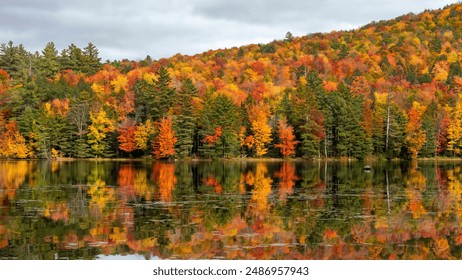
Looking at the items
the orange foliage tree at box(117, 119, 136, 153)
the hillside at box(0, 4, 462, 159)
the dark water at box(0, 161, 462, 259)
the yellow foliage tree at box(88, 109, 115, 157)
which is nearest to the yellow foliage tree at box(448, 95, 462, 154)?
the hillside at box(0, 4, 462, 159)

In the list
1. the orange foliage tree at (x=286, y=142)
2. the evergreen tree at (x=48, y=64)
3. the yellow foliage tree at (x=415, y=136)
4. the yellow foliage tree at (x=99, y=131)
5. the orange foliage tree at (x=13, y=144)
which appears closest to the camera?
the orange foliage tree at (x=286, y=142)

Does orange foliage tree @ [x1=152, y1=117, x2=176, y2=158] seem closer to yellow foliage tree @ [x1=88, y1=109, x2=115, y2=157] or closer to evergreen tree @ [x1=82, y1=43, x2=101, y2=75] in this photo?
yellow foliage tree @ [x1=88, y1=109, x2=115, y2=157]

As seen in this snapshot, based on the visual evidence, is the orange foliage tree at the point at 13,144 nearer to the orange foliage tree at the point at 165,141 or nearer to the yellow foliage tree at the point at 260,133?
the orange foliage tree at the point at 165,141

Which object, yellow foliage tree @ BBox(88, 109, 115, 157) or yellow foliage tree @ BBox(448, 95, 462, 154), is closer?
yellow foliage tree @ BBox(88, 109, 115, 157)

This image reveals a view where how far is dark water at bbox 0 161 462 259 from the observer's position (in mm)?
18141

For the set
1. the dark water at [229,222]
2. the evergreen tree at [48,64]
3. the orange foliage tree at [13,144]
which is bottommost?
the dark water at [229,222]

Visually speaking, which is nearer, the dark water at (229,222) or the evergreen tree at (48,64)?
the dark water at (229,222)

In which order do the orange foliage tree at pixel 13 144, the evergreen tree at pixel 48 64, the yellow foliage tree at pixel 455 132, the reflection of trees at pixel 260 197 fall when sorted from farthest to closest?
the evergreen tree at pixel 48 64, the yellow foliage tree at pixel 455 132, the orange foliage tree at pixel 13 144, the reflection of trees at pixel 260 197

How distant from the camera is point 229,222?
23.1 m

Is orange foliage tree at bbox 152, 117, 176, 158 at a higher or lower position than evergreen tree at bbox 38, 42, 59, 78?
lower

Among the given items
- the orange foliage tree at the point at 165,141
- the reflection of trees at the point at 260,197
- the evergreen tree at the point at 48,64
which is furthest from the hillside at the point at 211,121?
the reflection of trees at the point at 260,197

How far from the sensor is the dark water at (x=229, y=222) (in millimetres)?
18141

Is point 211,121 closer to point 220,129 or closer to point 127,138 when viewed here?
point 220,129
